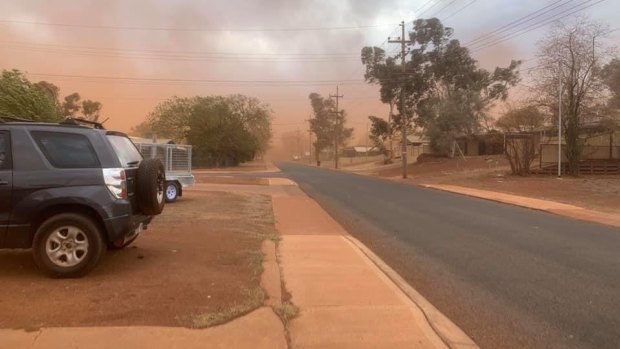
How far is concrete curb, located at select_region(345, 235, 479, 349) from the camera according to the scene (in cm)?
518

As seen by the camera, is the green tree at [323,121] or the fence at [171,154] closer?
the fence at [171,154]

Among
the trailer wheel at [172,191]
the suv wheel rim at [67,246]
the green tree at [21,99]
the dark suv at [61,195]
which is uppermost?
the green tree at [21,99]

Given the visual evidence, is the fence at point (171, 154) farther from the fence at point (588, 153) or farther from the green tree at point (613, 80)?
the green tree at point (613, 80)

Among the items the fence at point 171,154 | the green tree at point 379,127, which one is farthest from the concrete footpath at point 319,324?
the green tree at point 379,127

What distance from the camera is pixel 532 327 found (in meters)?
5.75

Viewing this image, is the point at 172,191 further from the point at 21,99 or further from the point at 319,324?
the point at 319,324

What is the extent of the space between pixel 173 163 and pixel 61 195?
1380 centimetres

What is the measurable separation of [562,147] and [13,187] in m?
34.1

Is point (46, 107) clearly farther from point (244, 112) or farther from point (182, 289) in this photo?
point (244, 112)

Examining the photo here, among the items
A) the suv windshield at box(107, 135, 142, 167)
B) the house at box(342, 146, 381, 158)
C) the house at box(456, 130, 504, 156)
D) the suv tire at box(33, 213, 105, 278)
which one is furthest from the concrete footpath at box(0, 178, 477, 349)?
the house at box(342, 146, 381, 158)

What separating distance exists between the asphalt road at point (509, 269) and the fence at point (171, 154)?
253 inches

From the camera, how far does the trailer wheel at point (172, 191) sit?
743 inches

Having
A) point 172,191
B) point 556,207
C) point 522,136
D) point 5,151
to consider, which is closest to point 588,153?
point 522,136

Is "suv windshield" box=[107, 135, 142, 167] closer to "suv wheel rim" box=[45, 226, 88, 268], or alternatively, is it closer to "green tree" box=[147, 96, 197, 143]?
"suv wheel rim" box=[45, 226, 88, 268]
